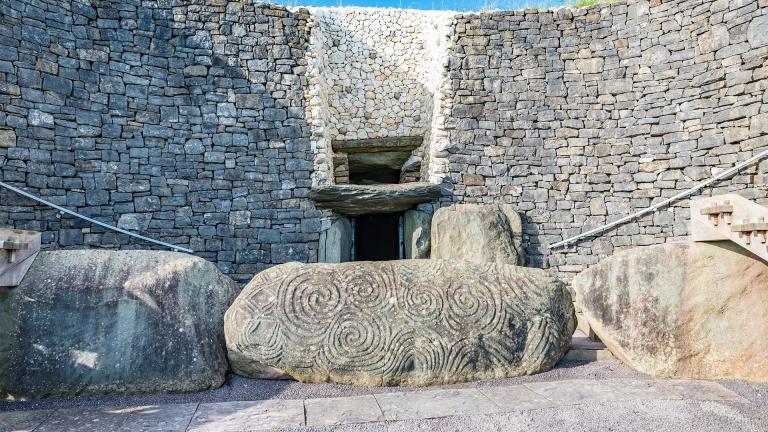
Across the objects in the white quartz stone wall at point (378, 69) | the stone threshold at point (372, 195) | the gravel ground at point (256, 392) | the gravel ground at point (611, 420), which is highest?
the white quartz stone wall at point (378, 69)

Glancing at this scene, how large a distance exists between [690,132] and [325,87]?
580 centimetres

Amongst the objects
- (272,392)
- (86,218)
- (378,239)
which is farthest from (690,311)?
(86,218)

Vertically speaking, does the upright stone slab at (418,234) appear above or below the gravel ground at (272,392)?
above

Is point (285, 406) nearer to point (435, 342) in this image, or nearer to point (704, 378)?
point (435, 342)

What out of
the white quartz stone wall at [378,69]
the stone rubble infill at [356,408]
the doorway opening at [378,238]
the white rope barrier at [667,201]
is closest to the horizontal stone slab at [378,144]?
the white quartz stone wall at [378,69]

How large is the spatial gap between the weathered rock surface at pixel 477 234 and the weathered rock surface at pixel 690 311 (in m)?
2.95

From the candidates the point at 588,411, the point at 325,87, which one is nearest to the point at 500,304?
the point at 588,411

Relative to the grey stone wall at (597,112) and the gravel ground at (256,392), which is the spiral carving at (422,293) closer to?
the gravel ground at (256,392)

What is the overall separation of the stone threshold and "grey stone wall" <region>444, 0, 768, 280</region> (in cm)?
48

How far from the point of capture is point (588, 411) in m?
3.12

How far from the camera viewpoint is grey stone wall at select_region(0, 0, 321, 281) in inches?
256

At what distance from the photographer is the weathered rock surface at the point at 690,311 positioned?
12.5ft

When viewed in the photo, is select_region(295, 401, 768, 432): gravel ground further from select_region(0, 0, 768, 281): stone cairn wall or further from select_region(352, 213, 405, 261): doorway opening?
select_region(352, 213, 405, 261): doorway opening

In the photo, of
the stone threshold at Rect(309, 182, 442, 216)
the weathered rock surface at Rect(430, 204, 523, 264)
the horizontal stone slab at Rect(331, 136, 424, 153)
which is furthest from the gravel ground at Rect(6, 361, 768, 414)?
the horizontal stone slab at Rect(331, 136, 424, 153)
